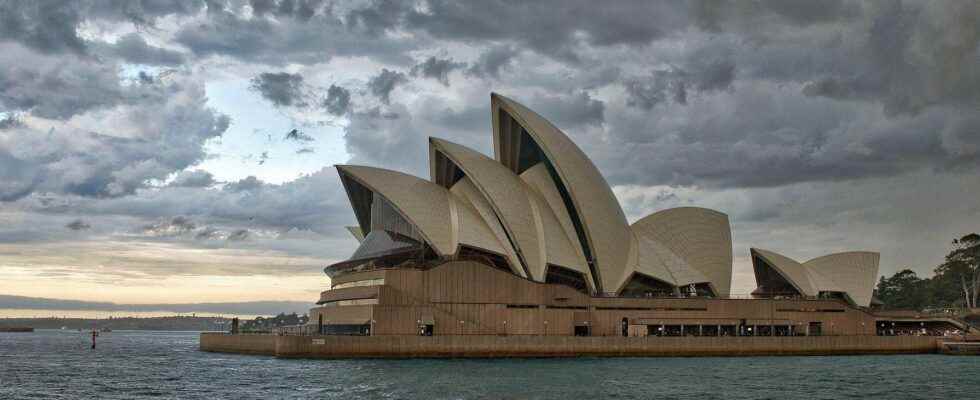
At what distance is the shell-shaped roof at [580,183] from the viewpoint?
71.4 meters

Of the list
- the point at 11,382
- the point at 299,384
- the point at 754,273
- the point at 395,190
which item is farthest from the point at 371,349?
the point at 754,273

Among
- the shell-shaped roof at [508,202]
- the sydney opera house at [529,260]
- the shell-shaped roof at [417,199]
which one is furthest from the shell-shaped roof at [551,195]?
the shell-shaped roof at [417,199]

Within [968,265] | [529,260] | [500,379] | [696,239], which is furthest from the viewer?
[968,265]

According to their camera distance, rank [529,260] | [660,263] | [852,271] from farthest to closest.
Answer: [852,271]
[660,263]
[529,260]

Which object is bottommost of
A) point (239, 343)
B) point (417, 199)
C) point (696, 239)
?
point (239, 343)

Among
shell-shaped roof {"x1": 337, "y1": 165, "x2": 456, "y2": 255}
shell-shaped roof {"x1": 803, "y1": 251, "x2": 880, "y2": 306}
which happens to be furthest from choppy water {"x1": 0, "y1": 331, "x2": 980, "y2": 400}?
shell-shaped roof {"x1": 803, "y1": 251, "x2": 880, "y2": 306}

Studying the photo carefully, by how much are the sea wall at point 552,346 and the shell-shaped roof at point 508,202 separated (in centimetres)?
638

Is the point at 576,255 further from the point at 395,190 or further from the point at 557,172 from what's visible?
the point at 395,190

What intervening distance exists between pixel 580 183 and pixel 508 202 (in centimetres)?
630

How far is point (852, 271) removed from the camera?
85.8 meters

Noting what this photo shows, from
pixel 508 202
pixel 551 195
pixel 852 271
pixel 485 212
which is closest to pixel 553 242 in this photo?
pixel 551 195

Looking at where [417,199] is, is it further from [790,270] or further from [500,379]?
[790,270]

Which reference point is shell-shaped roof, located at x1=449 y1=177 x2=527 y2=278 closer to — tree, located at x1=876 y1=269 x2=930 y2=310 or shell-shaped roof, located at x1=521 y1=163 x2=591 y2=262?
shell-shaped roof, located at x1=521 y1=163 x2=591 y2=262

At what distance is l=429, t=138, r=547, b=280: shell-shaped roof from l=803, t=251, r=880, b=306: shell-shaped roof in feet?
102
